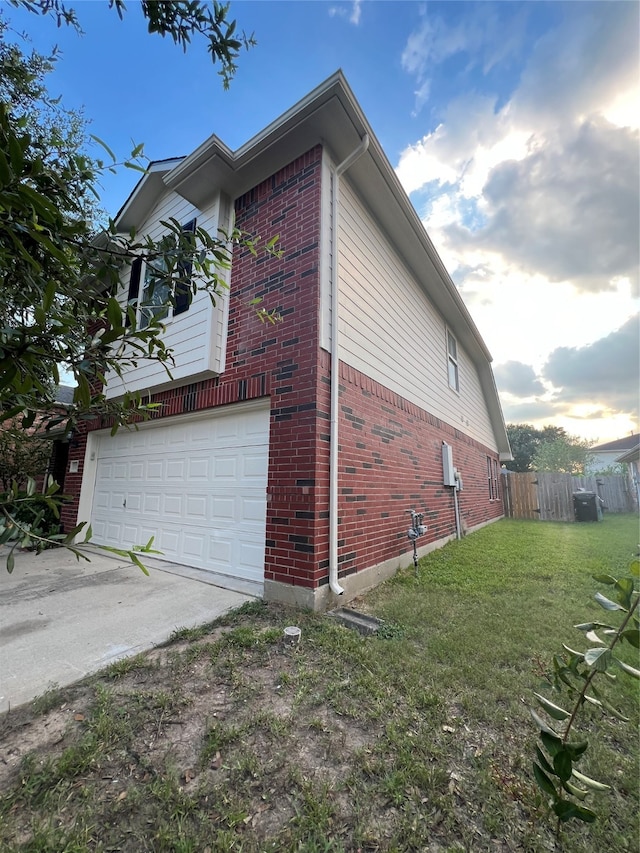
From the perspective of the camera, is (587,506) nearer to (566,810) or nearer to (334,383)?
(334,383)

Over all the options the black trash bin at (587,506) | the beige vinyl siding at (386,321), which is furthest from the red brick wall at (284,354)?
the black trash bin at (587,506)

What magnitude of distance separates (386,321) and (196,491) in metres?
3.96

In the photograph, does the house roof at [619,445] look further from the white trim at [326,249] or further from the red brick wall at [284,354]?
the red brick wall at [284,354]

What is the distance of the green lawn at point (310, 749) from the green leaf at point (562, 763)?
798 mm

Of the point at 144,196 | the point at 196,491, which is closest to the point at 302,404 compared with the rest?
the point at 196,491

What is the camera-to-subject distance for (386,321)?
573 cm

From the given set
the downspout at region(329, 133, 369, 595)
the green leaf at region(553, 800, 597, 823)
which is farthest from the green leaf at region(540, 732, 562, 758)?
the downspout at region(329, 133, 369, 595)

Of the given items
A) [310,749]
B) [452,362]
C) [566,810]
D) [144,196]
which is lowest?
[310,749]

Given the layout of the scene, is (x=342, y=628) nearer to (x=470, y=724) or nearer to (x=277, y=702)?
(x=277, y=702)

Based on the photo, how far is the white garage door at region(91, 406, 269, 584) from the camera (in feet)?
14.5

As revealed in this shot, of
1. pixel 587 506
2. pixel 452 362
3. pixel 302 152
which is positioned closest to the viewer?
pixel 302 152

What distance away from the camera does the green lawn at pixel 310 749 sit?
1.35m

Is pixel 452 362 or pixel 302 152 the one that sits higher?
pixel 302 152

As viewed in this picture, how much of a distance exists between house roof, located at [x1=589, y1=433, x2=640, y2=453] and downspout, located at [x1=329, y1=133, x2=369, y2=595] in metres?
41.2
